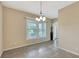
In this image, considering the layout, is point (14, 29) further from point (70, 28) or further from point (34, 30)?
point (70, 28)

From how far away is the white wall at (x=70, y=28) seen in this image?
14.0 feet

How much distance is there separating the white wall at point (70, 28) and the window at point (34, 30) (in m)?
2.70

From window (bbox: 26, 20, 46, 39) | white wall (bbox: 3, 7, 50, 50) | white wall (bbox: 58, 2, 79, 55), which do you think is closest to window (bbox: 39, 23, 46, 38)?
window (bbox: 26, 20, 46, 39)

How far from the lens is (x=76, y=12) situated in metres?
4.27

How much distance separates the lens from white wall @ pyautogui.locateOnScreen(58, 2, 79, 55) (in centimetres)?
427

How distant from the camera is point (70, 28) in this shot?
470 cm

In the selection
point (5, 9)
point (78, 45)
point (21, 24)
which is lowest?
point (78, 45)

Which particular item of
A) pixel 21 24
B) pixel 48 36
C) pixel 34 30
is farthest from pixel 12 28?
pixel 48 36

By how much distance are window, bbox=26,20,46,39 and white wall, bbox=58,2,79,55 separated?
2.70m

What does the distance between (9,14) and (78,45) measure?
14.5 feet

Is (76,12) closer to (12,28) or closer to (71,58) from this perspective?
(71,58)

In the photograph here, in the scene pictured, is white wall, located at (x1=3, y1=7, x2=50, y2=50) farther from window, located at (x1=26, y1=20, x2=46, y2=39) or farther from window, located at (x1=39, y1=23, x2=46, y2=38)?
window, located at (x1=39, y1=23, x2=46, y2=38)

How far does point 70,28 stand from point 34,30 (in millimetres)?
3540

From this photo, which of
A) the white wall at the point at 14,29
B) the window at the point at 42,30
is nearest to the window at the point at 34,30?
the window at the point at 42,30
